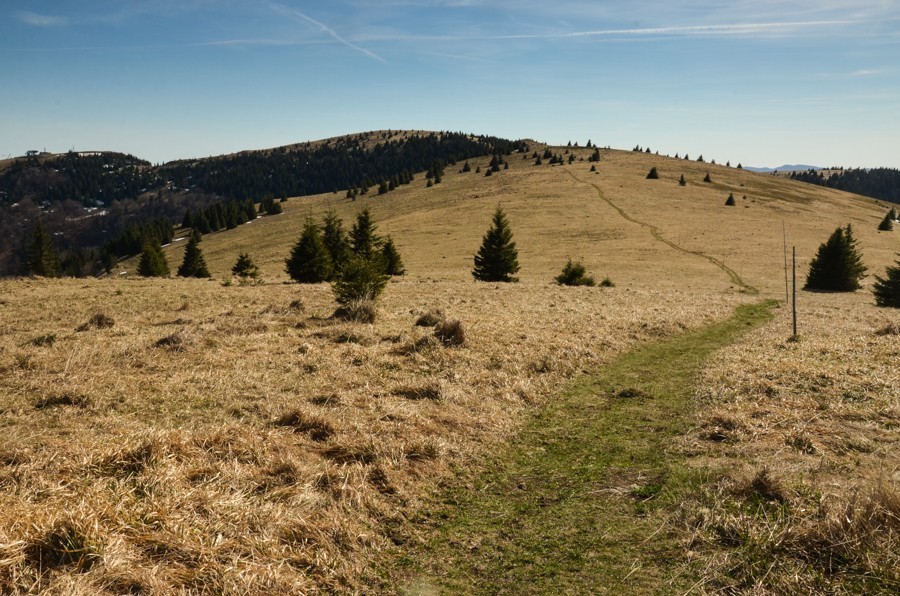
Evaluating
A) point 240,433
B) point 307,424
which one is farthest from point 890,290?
point 240,433

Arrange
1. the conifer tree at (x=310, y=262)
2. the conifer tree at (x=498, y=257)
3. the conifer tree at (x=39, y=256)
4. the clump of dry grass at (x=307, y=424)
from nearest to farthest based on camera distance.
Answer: the clump of dry grass at (x=307, y=424) < the conifer tree at (x=310, y=262) < the conifer tree at (x=498, y=257) < the conifer tree at (x=39, y=256)

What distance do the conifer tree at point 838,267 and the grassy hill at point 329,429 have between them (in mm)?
23411

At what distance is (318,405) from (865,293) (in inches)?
2113

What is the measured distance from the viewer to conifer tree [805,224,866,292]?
44.3 m

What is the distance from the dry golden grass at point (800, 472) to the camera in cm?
517

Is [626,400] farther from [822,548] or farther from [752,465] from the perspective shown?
[822,548]

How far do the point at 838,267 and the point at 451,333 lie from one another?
4689 centimetres

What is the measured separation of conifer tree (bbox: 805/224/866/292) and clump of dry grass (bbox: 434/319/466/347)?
46293 millimetres

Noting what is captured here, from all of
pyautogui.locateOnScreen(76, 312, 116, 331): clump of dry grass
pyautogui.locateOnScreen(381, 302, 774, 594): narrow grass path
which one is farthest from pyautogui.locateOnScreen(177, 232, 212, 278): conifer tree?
pyautogui.locateOnScreen(381, 302, 774, 594): narrow grass path

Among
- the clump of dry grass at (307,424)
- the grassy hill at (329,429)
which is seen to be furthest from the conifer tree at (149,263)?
the clump of dry grass at (307,424)

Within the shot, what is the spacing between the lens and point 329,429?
29.1ft

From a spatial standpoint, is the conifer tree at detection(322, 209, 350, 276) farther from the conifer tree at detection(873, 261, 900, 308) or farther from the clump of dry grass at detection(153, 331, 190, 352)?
the conifer tree at detection(873, 261, 900, 308)

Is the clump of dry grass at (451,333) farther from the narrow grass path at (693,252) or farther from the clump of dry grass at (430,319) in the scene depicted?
the narrow grass path at (693,252)

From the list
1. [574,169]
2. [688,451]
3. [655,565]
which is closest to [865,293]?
[688,451]
